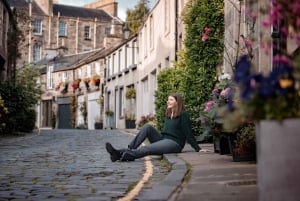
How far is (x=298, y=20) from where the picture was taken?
2.75 meters

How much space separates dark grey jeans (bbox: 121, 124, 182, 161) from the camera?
8820 millimetres

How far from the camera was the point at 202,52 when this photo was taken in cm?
1359

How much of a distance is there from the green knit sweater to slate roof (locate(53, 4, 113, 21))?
53.5 m

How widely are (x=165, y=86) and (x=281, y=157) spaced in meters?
12.5

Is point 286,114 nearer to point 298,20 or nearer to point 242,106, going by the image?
point 242,106

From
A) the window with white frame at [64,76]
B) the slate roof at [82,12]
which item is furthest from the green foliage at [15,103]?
the slate roof at [82,12]

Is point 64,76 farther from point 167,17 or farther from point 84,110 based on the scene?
point 167,17

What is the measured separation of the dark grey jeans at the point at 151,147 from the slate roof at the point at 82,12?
53499mm

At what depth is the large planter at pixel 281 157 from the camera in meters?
2.72

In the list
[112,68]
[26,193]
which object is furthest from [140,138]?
[112,68]

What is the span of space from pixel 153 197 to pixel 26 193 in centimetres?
155

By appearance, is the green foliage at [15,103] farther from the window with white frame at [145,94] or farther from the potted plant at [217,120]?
the potted plant at [217,120]

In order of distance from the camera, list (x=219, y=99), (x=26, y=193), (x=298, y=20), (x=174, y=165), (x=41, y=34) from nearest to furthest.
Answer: (x=298, y=20) → (x=26, y=193) → (x=174, y=165) → (x=219, y=99) → (x=41, y=34)

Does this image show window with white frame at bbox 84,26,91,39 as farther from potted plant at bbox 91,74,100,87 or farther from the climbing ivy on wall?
the climbing ivy on wall
